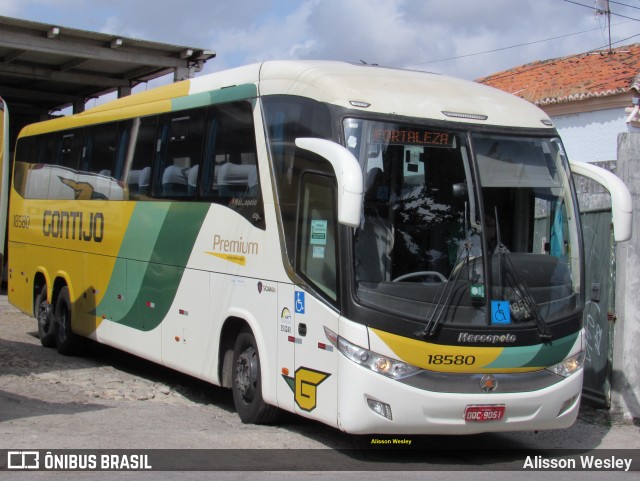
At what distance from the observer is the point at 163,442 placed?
7836 mm

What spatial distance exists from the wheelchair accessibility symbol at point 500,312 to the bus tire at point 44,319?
349 inches

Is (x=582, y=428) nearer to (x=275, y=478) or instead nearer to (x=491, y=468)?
(x=491, y=468)

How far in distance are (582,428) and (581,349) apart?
2105mm

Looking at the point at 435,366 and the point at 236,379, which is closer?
the point at 435,366

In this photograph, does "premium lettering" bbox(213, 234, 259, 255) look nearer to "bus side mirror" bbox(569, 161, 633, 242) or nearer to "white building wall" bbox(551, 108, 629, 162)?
"bus side mirror" bbox(569, 161, 633, 242)

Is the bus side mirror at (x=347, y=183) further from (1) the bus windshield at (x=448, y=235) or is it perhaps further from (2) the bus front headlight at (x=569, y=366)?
(2) the bus front headlight at (x=569, y=366)

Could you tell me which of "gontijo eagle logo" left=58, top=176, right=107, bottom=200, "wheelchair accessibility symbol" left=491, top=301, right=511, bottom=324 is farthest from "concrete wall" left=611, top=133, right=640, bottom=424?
"gontijo eagle logo" left=58, top=176, right=107, bottom=200

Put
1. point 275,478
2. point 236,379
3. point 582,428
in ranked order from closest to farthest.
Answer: point 275,478
point 236,379
point 582,428

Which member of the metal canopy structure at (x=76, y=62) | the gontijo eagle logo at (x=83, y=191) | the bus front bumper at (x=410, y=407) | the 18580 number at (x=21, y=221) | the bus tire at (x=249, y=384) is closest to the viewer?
the bus front bumper at (x=410, y=407)

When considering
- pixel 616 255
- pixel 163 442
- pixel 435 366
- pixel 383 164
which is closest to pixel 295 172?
pixel 383 164

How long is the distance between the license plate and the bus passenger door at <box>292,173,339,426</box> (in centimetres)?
111

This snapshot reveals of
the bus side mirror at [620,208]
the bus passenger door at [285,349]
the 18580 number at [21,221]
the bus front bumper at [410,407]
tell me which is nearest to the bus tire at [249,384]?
the bus passenger door at [285,349]

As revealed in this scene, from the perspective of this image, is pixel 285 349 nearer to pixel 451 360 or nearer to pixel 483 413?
pixel 451 360

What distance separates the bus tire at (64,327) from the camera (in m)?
13.6
